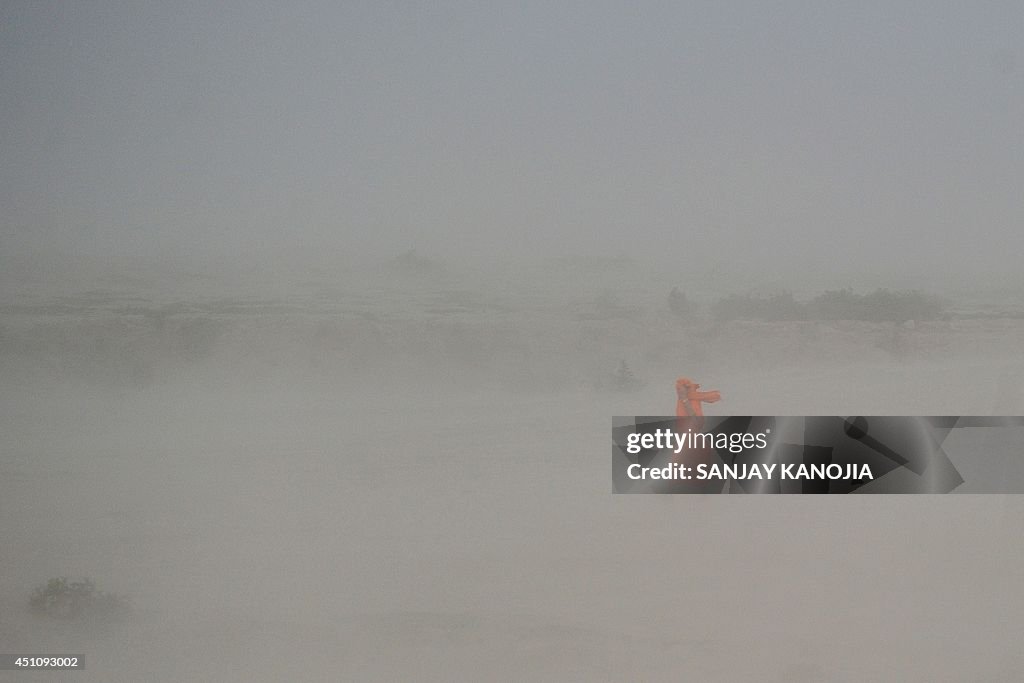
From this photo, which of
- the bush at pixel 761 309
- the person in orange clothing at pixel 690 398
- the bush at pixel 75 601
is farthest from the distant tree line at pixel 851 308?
the bush at pixel 75 601

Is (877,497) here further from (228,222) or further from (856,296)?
(228,222)

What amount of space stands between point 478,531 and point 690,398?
825 mm

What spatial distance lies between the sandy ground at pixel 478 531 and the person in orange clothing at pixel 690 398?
43mm

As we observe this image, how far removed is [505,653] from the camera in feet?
10.4

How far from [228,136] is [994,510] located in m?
2.84

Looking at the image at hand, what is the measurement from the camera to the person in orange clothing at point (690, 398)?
129 inches

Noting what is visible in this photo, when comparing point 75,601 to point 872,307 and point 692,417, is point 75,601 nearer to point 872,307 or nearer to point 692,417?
point 692,417

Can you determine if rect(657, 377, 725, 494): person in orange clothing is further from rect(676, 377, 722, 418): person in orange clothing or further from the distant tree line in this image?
the distant tree line

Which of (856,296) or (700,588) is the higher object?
(856,296)

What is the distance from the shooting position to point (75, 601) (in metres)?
3.23

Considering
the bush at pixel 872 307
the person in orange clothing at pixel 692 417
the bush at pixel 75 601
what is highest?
the bush at pixel 872 307

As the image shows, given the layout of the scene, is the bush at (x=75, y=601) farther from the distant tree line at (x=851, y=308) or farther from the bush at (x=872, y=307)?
the bush at (x=872, y=307)

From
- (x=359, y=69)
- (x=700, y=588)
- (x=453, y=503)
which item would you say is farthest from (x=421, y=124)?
(x=700, y=588)

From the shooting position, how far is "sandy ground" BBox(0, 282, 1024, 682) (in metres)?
3.15
